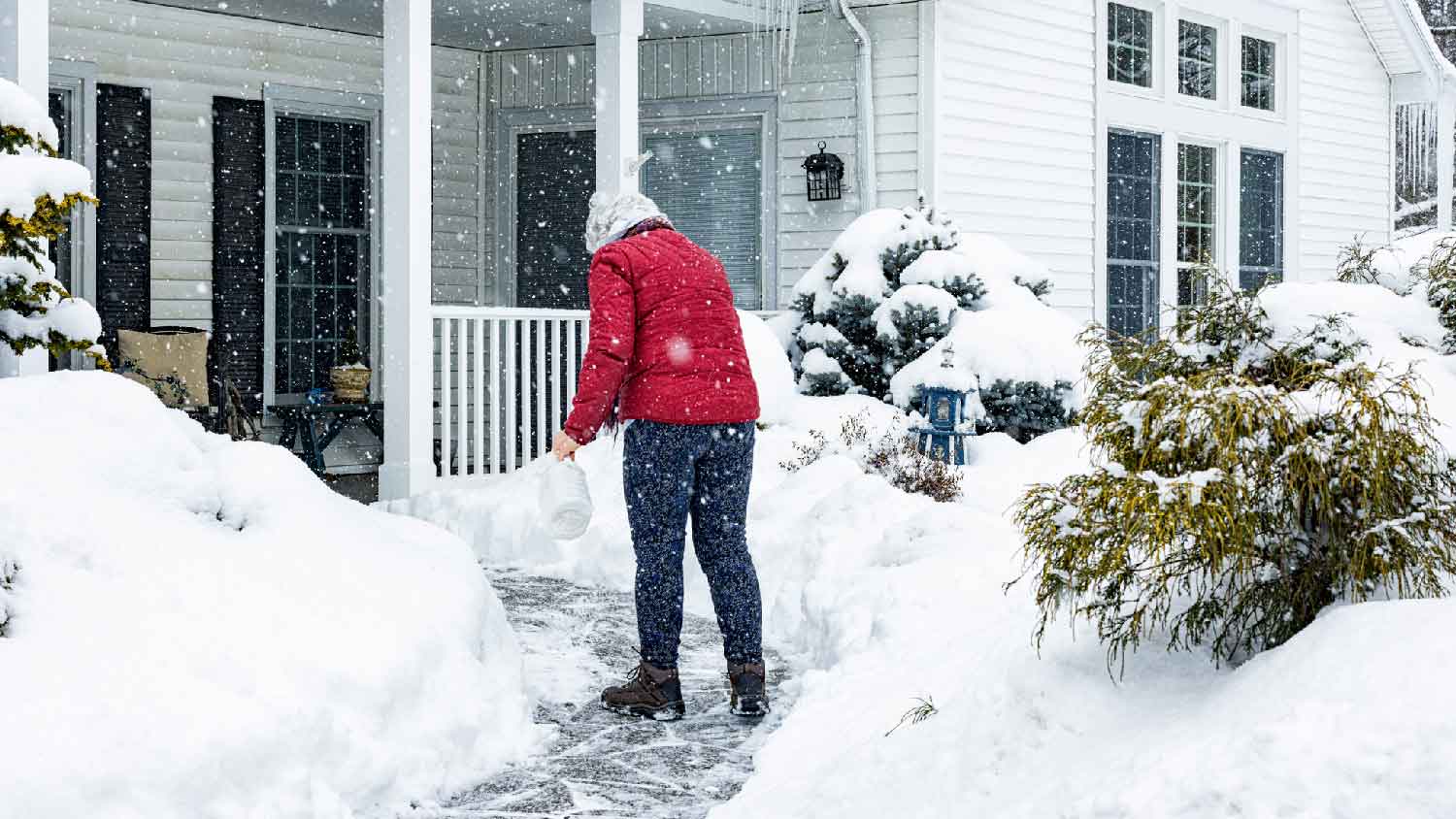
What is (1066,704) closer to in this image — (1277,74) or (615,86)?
(615,86)

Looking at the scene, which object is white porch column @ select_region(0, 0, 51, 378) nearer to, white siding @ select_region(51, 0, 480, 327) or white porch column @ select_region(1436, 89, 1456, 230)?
white siding @ select_region(51, 0, 480, 327)

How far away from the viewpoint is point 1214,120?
12.7 m

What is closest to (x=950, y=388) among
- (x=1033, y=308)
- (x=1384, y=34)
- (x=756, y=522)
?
(x=1033, y=308)

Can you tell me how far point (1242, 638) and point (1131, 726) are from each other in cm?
37

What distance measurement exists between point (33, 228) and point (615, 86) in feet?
13.7

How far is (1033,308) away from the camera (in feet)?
31.4

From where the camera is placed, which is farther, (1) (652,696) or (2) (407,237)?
(2) (407,237)

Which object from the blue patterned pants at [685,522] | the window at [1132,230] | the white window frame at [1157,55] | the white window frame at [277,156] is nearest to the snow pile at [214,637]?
the blue patterned pants at [685,522]

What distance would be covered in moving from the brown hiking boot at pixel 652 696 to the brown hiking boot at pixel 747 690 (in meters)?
0.18

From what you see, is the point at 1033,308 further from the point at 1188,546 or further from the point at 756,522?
the point at 1188,546

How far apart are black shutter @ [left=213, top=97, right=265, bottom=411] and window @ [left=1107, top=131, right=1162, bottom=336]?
257 inches

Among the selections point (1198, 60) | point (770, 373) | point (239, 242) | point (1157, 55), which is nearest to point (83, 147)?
point (239, 242)

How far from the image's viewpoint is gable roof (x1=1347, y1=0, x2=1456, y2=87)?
45.5 ft

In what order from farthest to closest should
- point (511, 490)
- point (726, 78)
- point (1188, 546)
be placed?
1. point (726, 78)
2. point (511, 490)
3. point (1188, 546)
